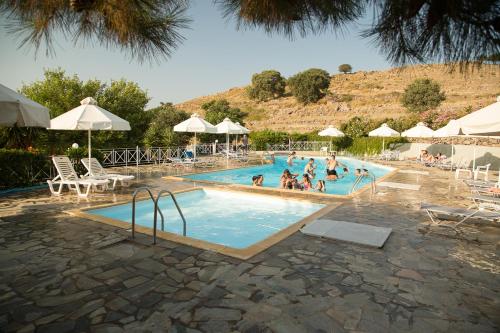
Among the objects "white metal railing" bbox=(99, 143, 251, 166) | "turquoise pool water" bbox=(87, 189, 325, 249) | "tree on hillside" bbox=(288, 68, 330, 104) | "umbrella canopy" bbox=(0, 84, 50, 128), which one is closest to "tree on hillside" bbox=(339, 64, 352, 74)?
"tree on hillside" bbox=(288, 68, 330, 104)

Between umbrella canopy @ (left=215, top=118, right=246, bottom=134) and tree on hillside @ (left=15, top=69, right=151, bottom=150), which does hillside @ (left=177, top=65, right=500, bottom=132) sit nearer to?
tree on hillside @ (left=15, top=69, right=151, bottom=150)

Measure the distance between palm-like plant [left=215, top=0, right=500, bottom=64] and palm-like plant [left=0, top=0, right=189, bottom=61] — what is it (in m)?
0.64

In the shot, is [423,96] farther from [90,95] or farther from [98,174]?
[98,174]

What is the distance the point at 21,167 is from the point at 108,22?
7.63 metres

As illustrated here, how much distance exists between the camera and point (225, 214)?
8.62m

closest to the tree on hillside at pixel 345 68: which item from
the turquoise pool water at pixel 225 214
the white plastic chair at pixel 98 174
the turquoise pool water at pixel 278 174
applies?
the turquoise pool water at pixel 278 174

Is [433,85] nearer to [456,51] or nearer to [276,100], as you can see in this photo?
[276,100]

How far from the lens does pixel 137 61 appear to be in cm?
351

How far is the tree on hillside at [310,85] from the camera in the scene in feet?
193

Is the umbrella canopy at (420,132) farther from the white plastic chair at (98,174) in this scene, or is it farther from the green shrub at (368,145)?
the white plastic chair at (98,174)

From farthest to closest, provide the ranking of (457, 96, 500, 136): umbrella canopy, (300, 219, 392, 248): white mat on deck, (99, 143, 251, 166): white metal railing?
(99, 143, 251, 166): white metal railing, (457, 96, 500, 136): umbrella canopy, (300, 219, 392, 248): white mat on deck

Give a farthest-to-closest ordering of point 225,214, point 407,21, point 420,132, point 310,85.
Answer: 1. point 310,85
2. point 420,132
3. point 225,214
4. point 407,21

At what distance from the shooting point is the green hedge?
863 cm

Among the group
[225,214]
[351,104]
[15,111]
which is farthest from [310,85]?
[15,111]
